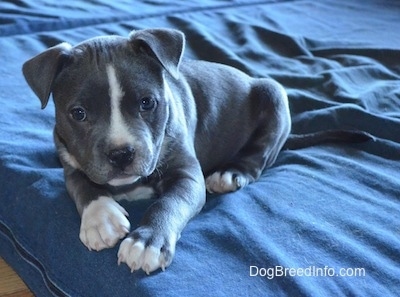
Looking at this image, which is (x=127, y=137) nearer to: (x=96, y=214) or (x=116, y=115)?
(x=116, y=115)

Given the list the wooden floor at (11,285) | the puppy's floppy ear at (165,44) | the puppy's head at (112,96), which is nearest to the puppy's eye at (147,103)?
the puppy's head at (112,96)

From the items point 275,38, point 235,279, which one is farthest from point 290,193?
point 275,38

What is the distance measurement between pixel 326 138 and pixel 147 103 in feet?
3.51

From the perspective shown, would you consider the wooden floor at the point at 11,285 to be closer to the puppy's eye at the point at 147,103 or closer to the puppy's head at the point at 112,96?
the puppy's head at the point at 112,96

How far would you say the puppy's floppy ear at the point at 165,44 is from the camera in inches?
92.1

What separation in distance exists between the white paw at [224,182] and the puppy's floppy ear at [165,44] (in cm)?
56

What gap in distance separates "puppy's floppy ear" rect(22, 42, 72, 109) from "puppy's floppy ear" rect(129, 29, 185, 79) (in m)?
0.26

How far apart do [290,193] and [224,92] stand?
2.04 feet

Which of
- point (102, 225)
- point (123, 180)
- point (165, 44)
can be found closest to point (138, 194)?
point (123, 180)

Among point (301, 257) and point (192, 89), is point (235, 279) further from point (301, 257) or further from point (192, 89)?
point (192, 89)

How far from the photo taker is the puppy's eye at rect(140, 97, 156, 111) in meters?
2.33

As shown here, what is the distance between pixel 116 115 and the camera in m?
2.25

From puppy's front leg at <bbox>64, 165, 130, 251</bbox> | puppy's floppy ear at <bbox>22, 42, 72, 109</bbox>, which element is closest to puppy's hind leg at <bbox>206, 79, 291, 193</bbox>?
puppy's front leg at <bbox>64, 165, 130, 251</bbox>

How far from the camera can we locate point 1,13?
4.27 metres
